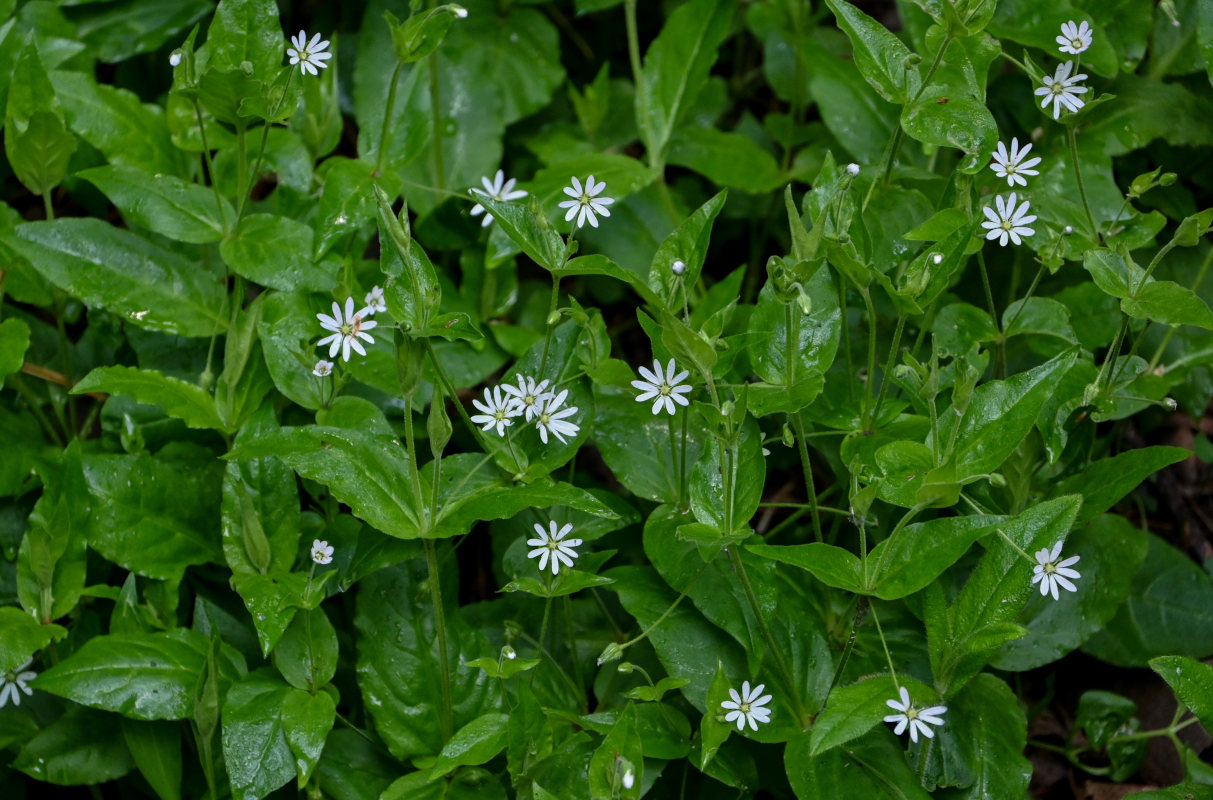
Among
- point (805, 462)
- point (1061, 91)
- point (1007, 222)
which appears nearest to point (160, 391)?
point (805, 462)

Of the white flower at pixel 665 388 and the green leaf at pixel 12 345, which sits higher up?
the white flower at pixel 665 388

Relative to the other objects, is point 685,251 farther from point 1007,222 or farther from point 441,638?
point 441,638

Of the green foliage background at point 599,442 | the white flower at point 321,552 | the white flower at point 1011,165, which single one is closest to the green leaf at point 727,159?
the green foliage background at point 599,442

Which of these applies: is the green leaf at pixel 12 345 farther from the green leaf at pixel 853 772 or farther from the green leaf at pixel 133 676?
the green leaf at pixel 853 772

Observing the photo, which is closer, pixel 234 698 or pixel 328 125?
pixel 234 698

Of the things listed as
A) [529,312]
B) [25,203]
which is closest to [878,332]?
[529,312]

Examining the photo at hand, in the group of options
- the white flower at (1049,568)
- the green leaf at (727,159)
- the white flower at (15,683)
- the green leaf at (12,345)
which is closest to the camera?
the white flower at (1049,568)

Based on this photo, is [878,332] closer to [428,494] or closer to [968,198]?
[968,198]
